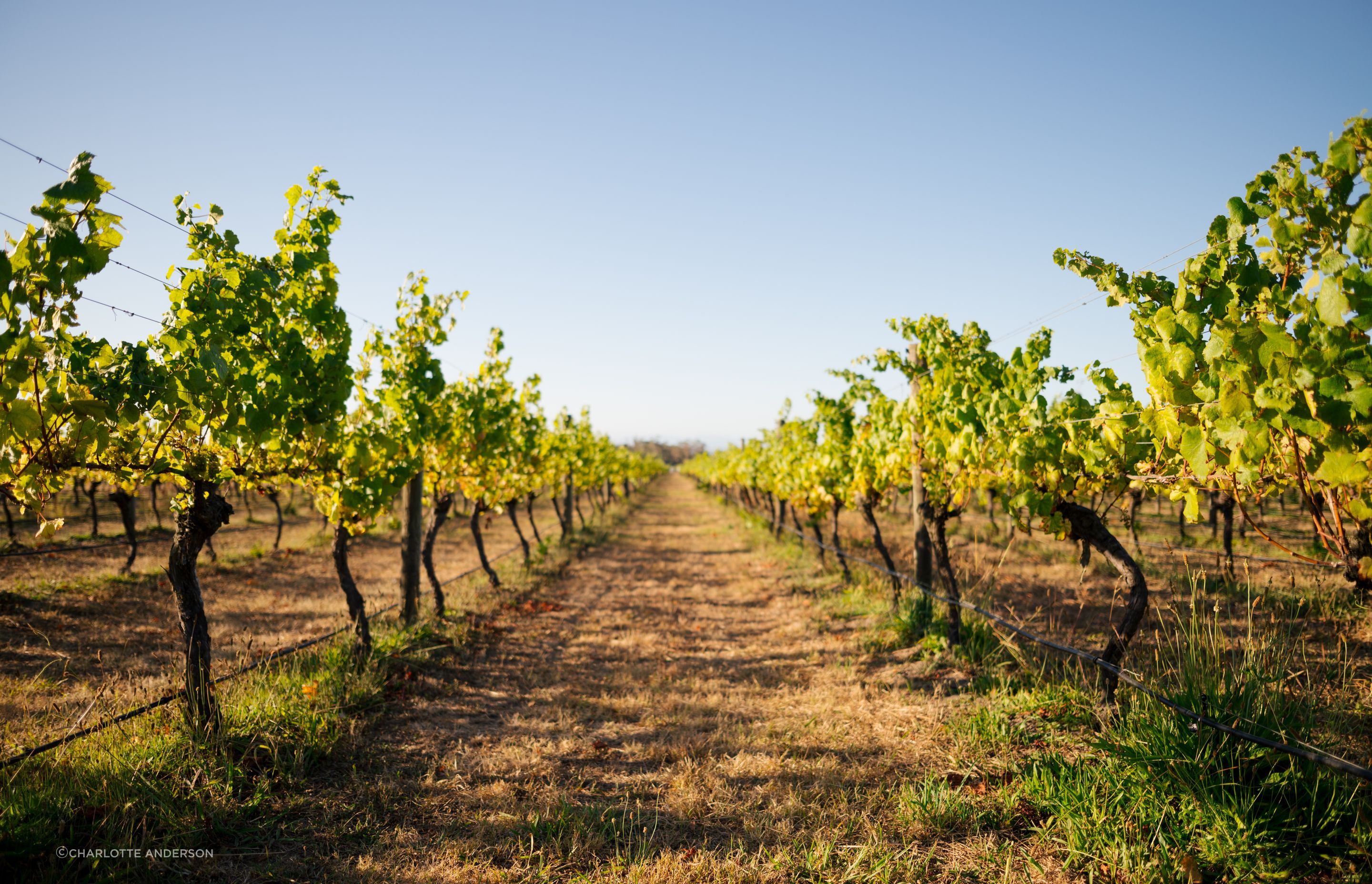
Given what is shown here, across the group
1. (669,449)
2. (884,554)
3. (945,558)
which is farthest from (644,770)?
(669,449)

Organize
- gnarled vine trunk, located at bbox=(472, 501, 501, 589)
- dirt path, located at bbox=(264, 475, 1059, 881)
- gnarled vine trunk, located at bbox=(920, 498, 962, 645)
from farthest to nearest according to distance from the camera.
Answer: gnarled vine trunk, located at bbox=(472, 501, 501, 589)
gnarled vine trunk, located at bbox=(920, 498, 962, 645)
dirt path, located at bbox=(264, 475, 1059, 881)

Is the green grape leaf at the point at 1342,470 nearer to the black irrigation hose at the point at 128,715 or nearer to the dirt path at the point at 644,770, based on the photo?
the dirt path at the point at 644,770

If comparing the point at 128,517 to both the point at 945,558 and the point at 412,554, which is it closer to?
the point at 412,554

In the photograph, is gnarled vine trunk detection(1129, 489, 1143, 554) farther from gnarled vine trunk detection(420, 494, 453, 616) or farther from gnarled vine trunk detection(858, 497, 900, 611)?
gnarled vine trunk detection(420, 494, 453, 616)

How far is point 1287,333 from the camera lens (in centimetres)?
202

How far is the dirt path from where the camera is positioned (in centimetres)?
274

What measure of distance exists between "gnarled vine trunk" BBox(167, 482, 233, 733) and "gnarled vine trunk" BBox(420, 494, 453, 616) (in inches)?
138

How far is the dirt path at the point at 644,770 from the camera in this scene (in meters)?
2.74

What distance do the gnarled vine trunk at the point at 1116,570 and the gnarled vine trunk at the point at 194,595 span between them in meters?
5.38

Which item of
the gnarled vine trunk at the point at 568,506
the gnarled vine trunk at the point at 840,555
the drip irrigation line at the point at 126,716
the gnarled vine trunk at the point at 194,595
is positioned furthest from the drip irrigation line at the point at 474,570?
the gnarled vine trunk at the point at 840,555

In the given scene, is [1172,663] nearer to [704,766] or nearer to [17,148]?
[704,766]

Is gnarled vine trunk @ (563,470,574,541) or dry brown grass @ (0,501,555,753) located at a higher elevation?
gnarled vine trunk @ (563,470,574,541)

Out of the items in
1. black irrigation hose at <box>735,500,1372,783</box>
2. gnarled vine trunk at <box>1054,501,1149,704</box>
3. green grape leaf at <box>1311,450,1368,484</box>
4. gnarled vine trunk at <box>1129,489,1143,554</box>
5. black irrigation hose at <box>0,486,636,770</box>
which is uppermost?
green grape leaf at <box>1311,450,1368,484</box>

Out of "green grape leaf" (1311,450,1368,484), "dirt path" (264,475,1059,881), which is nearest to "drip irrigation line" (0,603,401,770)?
"dirt path" (264,475,1059,881)
